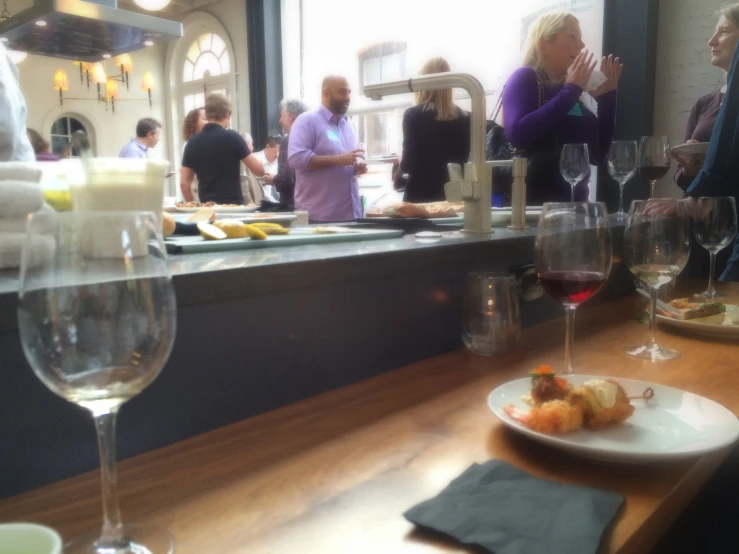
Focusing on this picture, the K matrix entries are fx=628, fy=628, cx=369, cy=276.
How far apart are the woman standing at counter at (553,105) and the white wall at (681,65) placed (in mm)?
1115

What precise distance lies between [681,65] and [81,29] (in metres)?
2.69

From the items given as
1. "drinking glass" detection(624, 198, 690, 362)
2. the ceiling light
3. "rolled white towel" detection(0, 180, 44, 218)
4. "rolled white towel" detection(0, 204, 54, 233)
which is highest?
the ceiling light

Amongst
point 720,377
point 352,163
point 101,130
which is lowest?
point 720,377

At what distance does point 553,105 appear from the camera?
6.23 feet

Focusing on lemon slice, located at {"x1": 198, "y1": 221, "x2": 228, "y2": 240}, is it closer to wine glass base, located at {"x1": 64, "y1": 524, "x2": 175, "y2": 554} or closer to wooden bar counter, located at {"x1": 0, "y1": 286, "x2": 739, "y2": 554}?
wooden bar counter, located at {"x1": 0, "y1": 286, "x2": 739, "y2": 554}

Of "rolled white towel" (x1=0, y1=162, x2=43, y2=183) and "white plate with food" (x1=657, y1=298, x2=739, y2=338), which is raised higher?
"rolled white towel" (x1=0, y1=162, x2=43, y2=183)

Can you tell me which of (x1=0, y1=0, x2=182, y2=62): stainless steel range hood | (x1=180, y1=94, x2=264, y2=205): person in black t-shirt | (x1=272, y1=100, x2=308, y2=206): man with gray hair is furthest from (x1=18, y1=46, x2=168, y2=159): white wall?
(x1=0, y1=0, x2=182, y2=62): stainless steel range hood

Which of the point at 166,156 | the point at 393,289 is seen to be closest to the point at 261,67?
the point at 166,156

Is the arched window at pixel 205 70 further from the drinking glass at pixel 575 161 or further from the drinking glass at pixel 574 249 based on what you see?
the drinking glass at pixel 574 249

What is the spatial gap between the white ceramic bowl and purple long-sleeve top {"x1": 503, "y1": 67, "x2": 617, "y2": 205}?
1.84 m

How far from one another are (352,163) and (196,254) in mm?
1996

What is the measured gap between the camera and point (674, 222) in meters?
0.97

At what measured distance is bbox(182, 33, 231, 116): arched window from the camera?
20.1 feet

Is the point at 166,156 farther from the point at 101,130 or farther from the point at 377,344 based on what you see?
the point at 377,344
